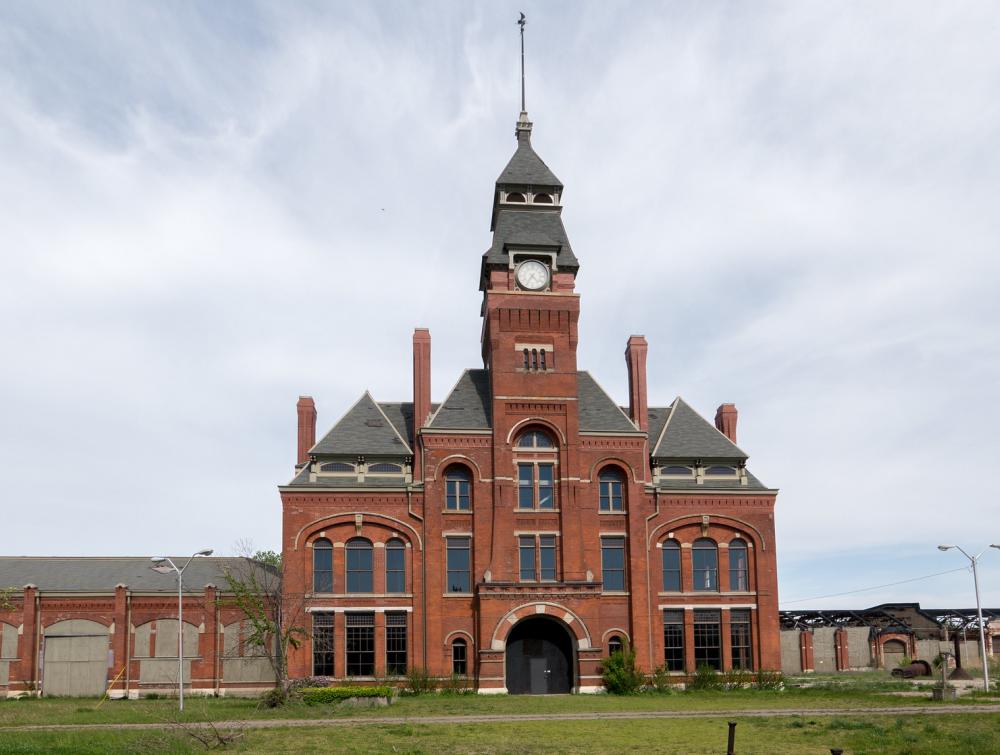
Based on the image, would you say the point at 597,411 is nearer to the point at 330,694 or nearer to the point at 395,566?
the point at 395,566

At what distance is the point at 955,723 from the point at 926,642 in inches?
2371

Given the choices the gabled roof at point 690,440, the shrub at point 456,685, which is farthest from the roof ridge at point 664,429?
the shrub at point 456,685

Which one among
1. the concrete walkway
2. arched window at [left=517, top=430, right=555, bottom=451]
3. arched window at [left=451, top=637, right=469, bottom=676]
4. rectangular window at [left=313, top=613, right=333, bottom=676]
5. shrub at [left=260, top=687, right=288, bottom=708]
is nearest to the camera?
the concrete walkway

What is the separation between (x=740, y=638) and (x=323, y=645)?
820 inches

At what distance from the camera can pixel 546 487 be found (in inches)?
2104

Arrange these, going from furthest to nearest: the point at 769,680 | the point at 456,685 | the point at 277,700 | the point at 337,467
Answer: the point at 337,467
the point at 769,680
the point at 456,685
the point at 277,700

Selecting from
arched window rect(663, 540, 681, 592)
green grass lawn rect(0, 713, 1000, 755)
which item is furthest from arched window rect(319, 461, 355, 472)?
green grass lawn rect(0, 713, 1000, 755)

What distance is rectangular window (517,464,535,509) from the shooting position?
53.2 metres

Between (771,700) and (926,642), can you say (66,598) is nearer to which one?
(771,700)

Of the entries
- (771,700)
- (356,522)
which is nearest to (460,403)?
(356,522)

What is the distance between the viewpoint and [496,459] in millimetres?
52688

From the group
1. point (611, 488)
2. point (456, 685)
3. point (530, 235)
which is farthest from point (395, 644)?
point (530, 235)

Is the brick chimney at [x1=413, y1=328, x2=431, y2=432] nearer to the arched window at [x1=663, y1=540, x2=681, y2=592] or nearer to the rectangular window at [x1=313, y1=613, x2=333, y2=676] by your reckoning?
the rectangular window at [x1=313, y1=613, x2=333, y2=676]

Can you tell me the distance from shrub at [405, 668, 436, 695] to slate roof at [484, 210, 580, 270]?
67.3 feet
